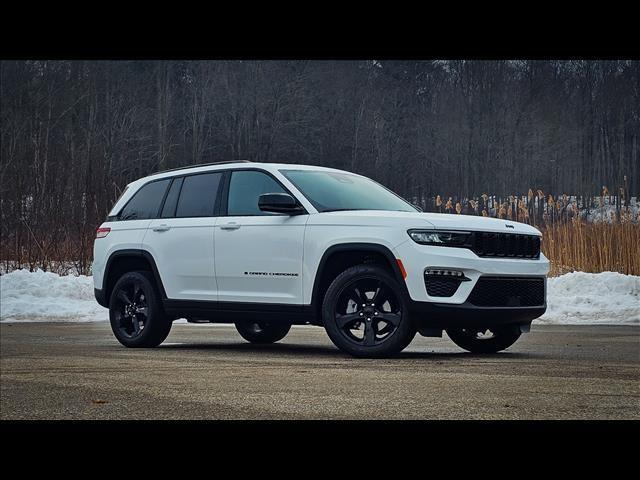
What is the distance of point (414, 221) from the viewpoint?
9602 mm

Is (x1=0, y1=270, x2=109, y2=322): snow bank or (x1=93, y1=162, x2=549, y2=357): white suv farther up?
(x1=93, y1=162, x2=549, y2=357): white suv

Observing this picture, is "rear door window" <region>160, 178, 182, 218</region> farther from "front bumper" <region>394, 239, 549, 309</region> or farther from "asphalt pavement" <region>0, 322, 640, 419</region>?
"front bumper" <region>394, 239, 549, 309</region>

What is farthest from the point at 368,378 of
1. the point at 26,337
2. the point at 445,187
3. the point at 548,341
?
the point at 445,187

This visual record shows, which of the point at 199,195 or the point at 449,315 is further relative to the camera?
the point at 199,195

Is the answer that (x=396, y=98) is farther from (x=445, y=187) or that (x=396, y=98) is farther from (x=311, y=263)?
(x=311, y=263)

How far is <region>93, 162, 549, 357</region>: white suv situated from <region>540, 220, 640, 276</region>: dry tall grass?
870cm

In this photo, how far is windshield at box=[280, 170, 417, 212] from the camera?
34.5 ft

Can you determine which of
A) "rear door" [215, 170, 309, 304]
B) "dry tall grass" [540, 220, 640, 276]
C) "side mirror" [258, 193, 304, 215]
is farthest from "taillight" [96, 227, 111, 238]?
"dry tall grass" [540, 220, 640, 276]

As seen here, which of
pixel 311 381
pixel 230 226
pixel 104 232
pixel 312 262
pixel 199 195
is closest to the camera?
pixel 311 381

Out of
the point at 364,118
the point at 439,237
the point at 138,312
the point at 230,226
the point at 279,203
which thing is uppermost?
the point at 364,118


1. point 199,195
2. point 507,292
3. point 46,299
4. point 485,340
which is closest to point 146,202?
point 199,195

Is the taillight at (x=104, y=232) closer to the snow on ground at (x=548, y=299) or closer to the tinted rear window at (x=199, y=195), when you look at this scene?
the tinted rear window at (x=199, y=195)

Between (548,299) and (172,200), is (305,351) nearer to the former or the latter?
(172,200)

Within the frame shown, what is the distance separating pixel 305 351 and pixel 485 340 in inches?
76.0
